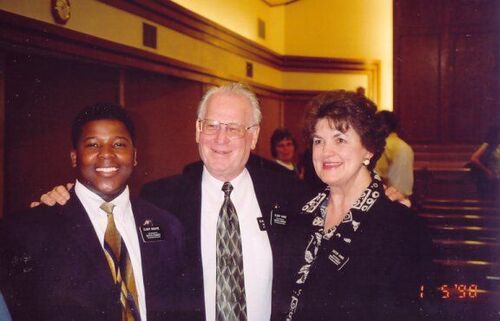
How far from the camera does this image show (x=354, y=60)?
30.9 ft

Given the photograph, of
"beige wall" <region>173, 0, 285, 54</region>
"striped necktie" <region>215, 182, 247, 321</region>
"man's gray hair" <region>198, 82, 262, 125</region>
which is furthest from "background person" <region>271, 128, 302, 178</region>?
"striped necktie" <region>215, 182, 247, 321</region>

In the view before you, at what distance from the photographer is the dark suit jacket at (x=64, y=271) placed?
4.64 feet

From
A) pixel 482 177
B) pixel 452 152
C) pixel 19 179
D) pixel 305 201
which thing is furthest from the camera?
pixel 452 152

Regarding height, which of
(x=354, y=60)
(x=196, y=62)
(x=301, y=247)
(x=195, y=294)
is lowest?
(x=195, y=294)

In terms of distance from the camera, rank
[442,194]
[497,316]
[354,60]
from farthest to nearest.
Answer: [354,60]
[442,194]
[497,316]

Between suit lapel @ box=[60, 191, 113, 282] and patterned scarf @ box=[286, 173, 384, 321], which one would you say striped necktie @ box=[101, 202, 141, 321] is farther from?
patterned scarf @ box=[286, 173, 384, 321]

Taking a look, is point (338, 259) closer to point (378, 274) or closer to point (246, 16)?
point (378, 274)

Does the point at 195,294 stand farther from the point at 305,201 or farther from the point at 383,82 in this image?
the point at 383,82

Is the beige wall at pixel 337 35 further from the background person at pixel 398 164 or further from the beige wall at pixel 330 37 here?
the background person at pixel 398 164

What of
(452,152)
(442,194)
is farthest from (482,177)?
(452,152)

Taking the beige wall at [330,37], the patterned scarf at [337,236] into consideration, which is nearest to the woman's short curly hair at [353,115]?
the patterned scarf at [337,236]

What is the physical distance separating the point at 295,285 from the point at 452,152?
24.8 ft

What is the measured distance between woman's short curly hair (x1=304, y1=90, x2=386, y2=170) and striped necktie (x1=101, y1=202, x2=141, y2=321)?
85 cm

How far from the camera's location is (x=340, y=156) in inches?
71.4
